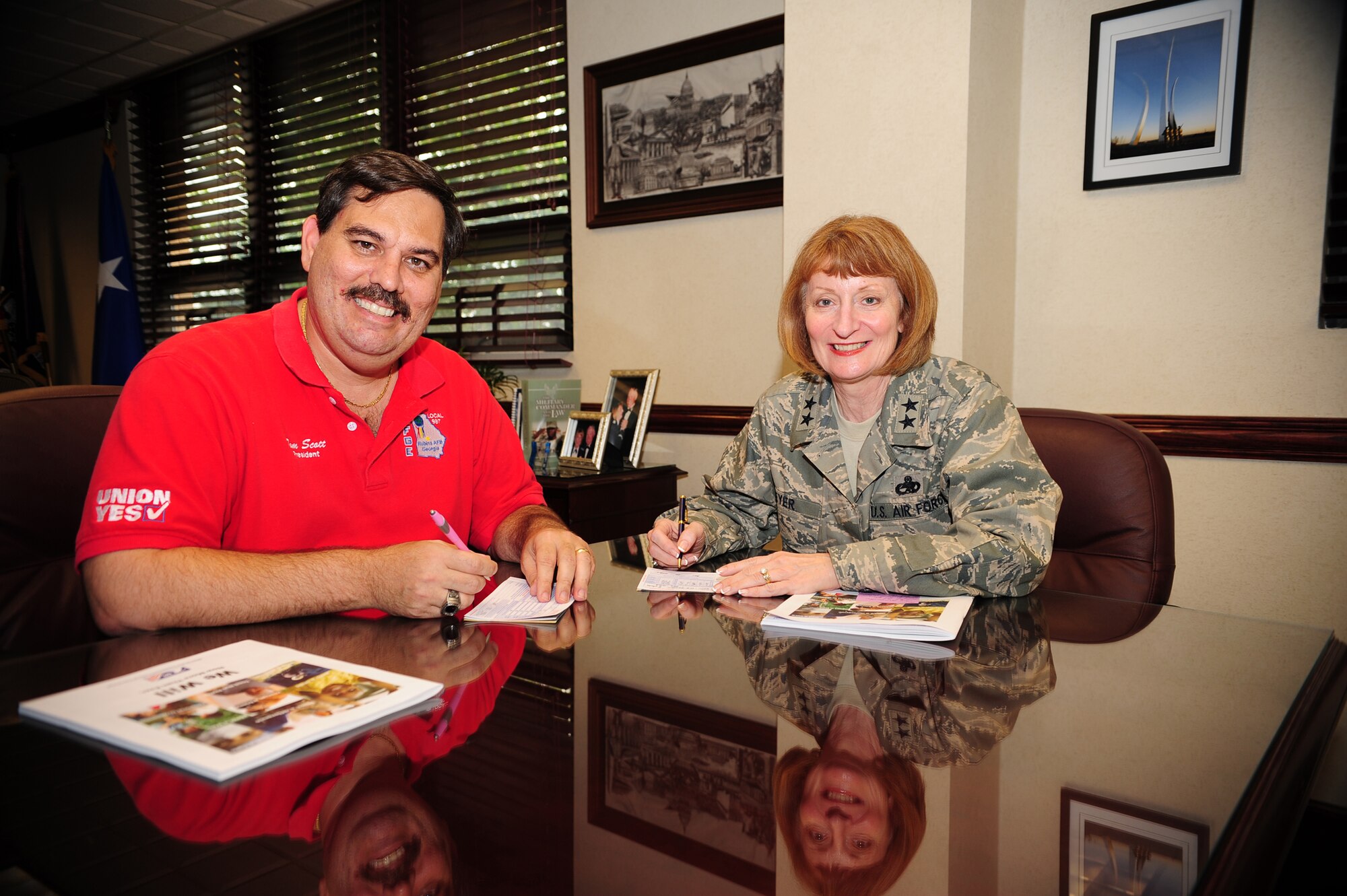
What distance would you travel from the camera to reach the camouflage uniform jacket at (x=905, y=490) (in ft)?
4.28

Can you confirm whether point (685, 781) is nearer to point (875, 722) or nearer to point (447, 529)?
point (875, 722)

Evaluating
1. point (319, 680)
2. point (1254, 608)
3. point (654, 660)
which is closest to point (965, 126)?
point (1254, 608)

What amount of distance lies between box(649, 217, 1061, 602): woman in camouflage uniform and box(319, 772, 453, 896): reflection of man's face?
0.76 meters

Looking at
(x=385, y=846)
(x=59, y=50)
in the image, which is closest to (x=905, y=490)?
(x=385, y=846)

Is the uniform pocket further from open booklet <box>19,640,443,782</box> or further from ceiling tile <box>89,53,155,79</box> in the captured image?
ceiling tile <box>89,53,155,79</box>

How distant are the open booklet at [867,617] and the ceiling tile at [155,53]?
4965mm

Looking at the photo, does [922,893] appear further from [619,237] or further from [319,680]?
[619,237]

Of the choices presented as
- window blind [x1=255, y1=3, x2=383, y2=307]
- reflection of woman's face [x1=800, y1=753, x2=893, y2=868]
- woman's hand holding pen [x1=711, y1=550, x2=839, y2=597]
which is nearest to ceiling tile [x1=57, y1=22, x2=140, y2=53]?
window blind [x1=255, y1=3, x2=383, y2=307]

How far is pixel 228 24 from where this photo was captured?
13.8 ft

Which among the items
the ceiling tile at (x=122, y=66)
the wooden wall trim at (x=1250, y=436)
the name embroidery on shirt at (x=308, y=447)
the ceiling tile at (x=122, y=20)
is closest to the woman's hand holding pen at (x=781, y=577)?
the name embroidery on shirt at (x=308, y=447)

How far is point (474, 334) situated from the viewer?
365 centimetres

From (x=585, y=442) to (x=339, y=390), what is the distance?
58.1 inches

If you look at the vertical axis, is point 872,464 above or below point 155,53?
below

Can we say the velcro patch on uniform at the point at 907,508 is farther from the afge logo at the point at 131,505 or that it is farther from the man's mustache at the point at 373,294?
the afge logo at the point at 131,505
